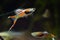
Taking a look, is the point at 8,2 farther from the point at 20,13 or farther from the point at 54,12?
the point at 20,13

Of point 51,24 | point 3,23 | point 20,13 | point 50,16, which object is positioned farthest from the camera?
point 50,16

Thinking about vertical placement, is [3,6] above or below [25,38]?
above

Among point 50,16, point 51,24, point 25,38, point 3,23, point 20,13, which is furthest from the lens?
point 50,16

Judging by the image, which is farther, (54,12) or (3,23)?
(54,12)

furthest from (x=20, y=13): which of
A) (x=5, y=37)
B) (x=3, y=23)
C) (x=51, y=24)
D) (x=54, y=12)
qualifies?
(x=54, y=12)

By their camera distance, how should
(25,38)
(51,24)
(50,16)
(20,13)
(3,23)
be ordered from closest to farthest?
(20,13) < (25,38) < (3,23) < (51,24) < (50,16)

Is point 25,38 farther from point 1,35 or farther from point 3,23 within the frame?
point 3,23

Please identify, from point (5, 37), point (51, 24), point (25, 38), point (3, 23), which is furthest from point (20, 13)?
point (51, 24)

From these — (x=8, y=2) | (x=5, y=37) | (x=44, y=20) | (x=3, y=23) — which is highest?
(x=8, y=2)

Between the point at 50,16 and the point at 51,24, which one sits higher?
the point at 50,16
